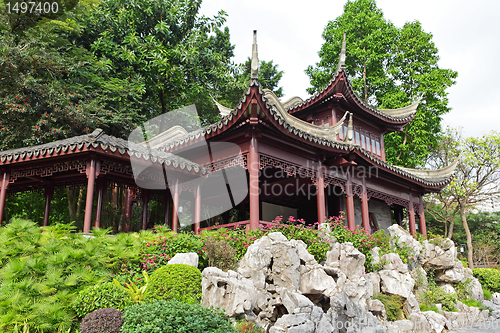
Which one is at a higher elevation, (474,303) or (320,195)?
(320,195)

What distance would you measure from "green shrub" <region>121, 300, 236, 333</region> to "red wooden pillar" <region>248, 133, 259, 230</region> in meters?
4.18

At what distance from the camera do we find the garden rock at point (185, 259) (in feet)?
22.8

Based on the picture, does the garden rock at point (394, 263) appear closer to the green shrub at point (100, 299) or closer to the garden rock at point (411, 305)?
the garden rock at point (411, 305)

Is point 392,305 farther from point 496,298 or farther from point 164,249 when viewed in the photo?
point 496,298

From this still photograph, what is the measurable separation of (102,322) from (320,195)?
7798mm

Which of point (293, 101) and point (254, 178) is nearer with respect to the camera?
point (254, 178)

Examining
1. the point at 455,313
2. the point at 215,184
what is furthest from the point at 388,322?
the point at 215,184

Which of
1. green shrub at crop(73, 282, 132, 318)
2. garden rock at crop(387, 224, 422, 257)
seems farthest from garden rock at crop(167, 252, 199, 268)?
garden rock at crop(387, 224, 422, 257)

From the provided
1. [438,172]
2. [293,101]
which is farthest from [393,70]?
[293,101]

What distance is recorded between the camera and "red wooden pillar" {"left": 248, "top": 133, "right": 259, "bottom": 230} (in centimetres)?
947

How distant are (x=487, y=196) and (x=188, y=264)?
20993 mm

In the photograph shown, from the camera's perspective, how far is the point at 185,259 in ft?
23.0

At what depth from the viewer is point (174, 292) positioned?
6.03m

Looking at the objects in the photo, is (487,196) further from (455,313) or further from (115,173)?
(115,173)
